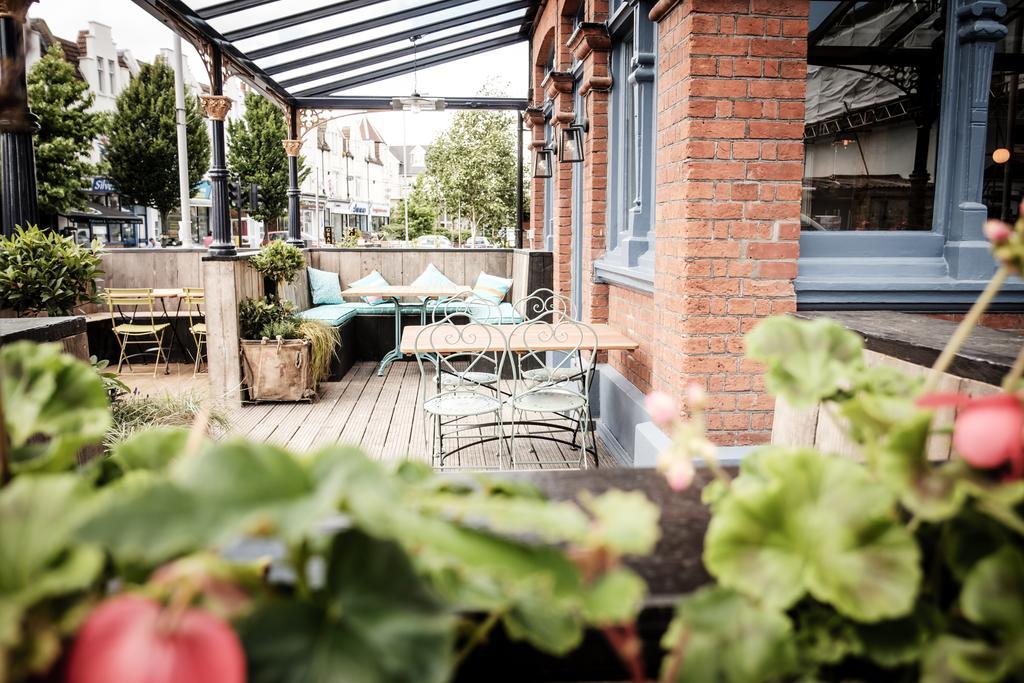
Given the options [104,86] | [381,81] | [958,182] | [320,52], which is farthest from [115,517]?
[104,86]

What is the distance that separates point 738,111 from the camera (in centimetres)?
291

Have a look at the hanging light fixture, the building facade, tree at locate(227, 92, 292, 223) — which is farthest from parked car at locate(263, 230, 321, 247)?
the building facade

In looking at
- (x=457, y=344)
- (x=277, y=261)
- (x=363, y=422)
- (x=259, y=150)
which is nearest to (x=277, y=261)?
(x=277, y=261)

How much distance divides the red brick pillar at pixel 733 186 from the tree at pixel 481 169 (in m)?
13.5

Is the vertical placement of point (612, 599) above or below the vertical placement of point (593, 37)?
below

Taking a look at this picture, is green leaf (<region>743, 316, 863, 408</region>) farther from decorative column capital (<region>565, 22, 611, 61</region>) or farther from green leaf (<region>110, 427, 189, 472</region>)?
decorative column capital (<region>565, 22, 611, 61</region>)

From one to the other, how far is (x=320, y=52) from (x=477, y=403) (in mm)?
5215

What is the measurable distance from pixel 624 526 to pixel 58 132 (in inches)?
822

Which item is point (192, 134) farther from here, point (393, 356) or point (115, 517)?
point (115, 517)

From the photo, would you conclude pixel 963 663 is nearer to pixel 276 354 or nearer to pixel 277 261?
pixel 276 354

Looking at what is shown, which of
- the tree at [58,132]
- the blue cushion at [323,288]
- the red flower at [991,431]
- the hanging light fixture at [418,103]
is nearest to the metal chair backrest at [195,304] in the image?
the blue cushion at [323,288]

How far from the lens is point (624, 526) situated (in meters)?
0.40

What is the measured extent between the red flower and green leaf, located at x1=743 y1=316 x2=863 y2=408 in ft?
0.59

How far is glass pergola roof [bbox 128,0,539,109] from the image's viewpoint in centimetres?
591
